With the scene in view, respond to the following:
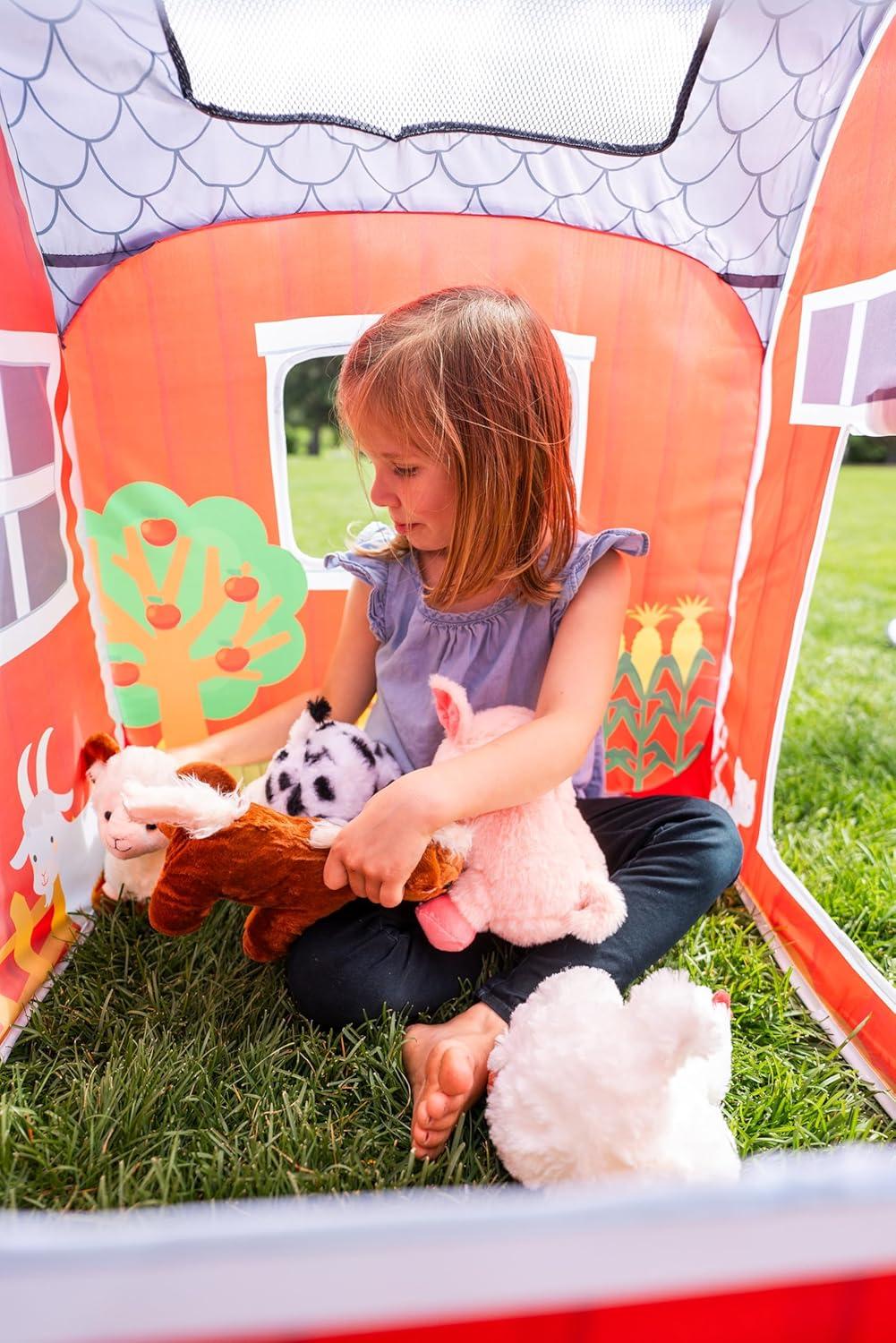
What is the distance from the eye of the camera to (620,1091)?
27.1 inches

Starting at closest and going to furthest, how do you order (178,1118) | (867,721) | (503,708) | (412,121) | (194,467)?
(178,1118) < (503,708) < (412,121) < (194,467) < (867,721)

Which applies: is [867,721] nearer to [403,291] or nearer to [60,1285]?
[403,291]

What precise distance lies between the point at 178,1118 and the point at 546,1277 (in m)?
0.51

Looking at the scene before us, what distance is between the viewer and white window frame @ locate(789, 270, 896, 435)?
0.95 metres

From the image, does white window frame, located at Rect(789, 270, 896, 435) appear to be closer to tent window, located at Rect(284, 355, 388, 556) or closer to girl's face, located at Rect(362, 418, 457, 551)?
girl's face, located at Rect(362, 418, 457, 551)

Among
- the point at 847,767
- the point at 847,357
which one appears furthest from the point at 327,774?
the point at 847,767

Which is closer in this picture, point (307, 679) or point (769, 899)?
point (769, 899)

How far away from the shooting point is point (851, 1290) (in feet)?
1.34

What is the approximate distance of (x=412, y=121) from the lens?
108cm

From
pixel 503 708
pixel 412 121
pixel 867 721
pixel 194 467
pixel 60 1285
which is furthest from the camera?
pixel 867 721

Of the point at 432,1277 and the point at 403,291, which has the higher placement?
the point at 403,291

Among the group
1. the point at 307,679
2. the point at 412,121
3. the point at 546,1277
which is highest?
the point at 412,121

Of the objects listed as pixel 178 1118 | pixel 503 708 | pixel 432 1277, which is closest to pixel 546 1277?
pixel 432 1277

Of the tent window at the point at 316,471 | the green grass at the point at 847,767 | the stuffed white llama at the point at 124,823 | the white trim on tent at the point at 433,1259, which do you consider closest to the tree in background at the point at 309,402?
the tent window at the point at 316,471
